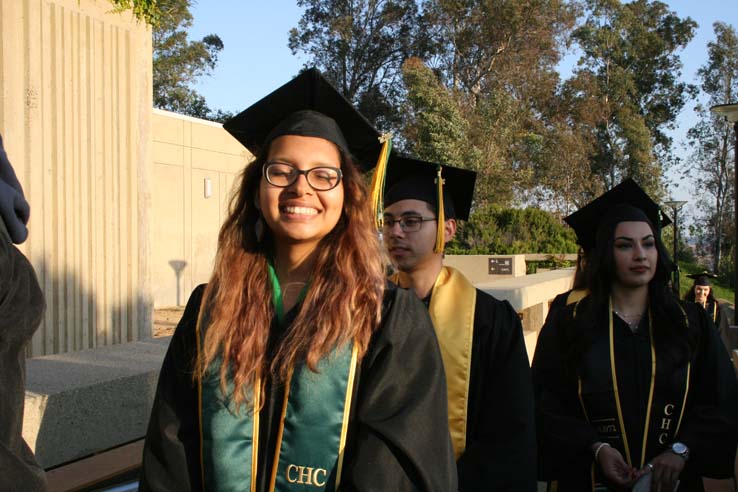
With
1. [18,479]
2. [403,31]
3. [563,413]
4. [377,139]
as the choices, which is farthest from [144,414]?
[403,31]

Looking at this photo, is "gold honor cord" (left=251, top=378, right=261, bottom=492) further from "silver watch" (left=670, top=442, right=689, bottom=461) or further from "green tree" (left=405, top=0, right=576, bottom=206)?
"green tree" (left=405, top=0, right=576, bottom=206)

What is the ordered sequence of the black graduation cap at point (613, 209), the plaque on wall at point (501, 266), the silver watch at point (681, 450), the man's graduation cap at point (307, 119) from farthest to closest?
1. the plaque on wall at point (501, 266)
2. the black graduation cap at point (613, 209)
3. the silver watch at point (681, 450)
4. the man's graduation cap at point (307, 119)

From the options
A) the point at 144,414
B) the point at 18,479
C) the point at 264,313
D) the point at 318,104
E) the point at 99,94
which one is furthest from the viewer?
the point at 99,94

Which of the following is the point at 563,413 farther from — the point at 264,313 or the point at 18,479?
the point at 18,479

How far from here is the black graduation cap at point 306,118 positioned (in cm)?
202

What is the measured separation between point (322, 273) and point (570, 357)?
1.71 m

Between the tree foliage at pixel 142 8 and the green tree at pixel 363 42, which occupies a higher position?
the green tree at pixel 363 42

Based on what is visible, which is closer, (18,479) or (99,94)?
(18,479)

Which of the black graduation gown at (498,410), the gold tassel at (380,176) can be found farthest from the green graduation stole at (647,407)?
the gold tassel at (380,176)

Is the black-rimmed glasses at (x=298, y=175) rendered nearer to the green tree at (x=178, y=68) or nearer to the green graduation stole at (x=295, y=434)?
the green graduation stole at (x=295, y=434)

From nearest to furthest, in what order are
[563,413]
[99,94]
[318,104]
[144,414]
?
[318,104], [144,414], [563,413], [99,94]

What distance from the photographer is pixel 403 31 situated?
125 feet

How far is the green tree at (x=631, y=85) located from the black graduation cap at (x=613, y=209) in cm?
3594

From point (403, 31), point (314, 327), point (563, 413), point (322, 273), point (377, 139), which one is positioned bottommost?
point (563, 413)
